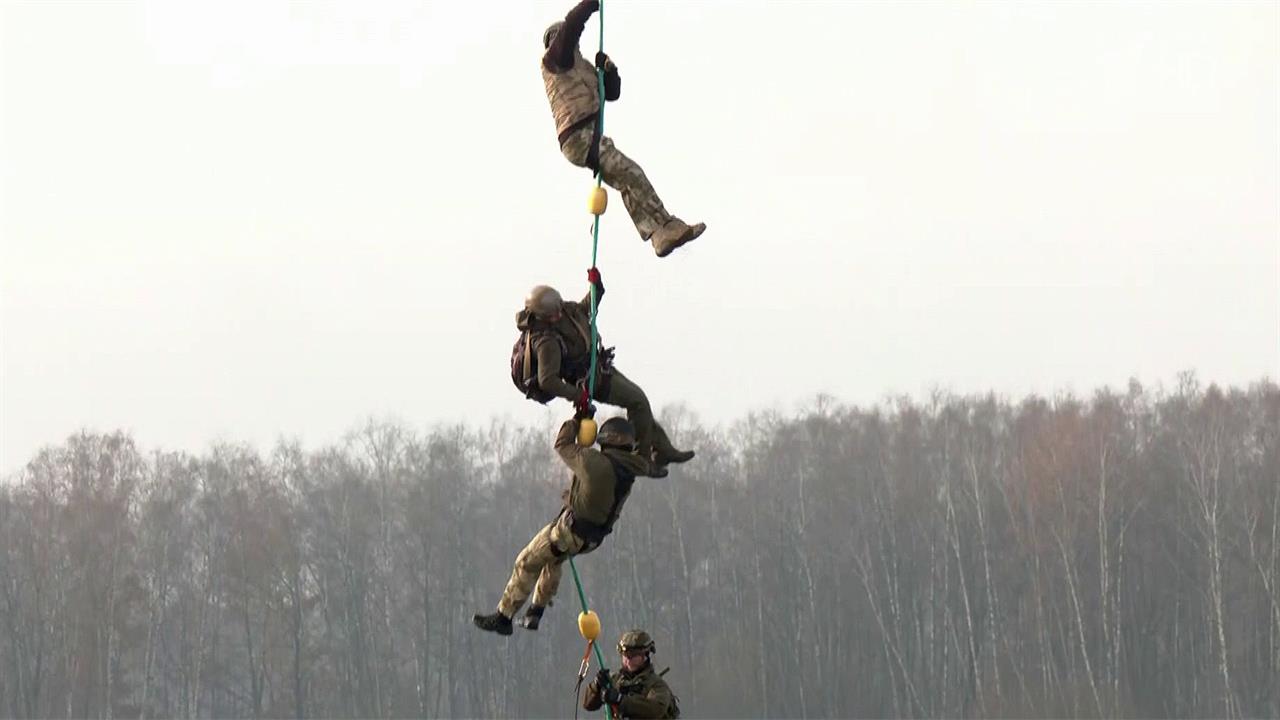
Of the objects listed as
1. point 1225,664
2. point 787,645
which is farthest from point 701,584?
point 1225,664

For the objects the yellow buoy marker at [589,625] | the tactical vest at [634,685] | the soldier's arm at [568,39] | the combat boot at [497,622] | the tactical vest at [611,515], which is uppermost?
the soldier's arm at [568,39]

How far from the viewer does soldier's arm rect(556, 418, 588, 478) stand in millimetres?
12680

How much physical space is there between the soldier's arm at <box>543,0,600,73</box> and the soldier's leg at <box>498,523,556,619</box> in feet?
9.14

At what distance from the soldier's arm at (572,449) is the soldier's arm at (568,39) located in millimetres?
2128

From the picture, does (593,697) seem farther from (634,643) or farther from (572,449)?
(572,449)

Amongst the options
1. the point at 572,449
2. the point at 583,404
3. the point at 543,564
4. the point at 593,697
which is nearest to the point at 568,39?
the point at 583,404

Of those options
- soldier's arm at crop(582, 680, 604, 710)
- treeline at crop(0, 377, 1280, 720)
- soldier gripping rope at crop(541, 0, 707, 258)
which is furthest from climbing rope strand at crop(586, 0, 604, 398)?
treeline at crop(0, 377, 1280, 720)

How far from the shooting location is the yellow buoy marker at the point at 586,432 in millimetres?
12508

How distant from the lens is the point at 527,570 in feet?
43.2

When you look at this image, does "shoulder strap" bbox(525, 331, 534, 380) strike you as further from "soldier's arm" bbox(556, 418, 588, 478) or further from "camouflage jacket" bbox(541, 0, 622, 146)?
"camouflage jacket" bbox(541, 0, 622, 146)

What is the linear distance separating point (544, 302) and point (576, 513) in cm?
135

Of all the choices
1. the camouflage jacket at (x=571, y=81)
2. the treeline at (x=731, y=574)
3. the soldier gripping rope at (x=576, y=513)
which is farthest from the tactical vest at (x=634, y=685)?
the treeline at (x=731, y=574)

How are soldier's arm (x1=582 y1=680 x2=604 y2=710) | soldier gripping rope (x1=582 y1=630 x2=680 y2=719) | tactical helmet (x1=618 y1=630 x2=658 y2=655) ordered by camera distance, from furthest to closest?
tactical helmet (x1=618 y1=630 x2=658 y2=655) → soldier gripping rope (x1=582 y1=630 x2=680 y2=719) → soldier's arm (x1=582 y1=680 x2=604 y2=710)

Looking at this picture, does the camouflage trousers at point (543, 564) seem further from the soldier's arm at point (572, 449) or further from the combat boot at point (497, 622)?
the soldier's arm at point (572, 449)
